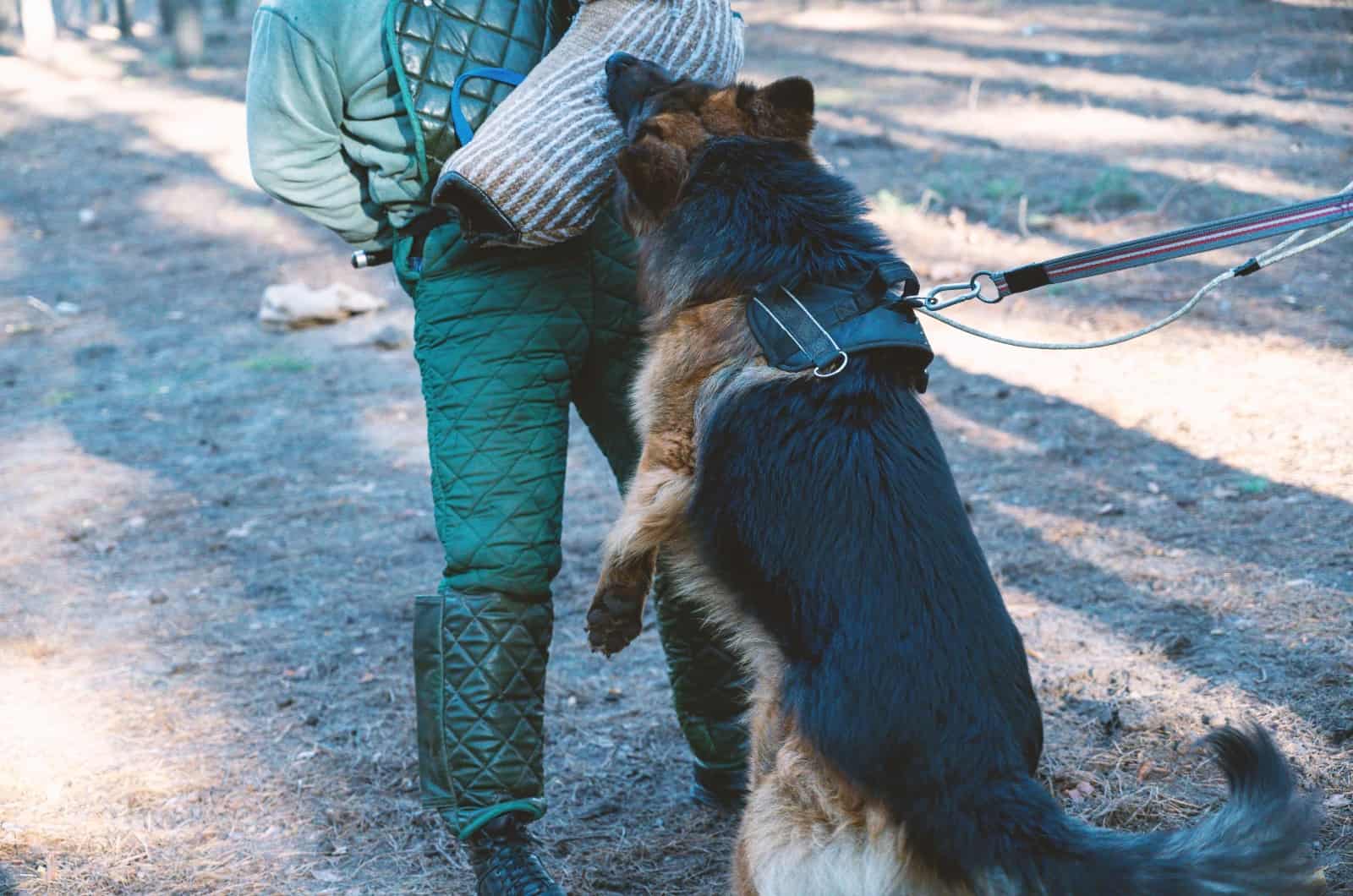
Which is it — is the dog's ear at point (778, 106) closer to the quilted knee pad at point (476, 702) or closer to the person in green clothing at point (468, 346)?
the person in green clothing at point (468, 346)

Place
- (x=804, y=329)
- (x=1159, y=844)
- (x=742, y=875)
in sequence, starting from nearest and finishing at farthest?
(x=1159, y=844), (x=742, y=875), (x=804, y=329)

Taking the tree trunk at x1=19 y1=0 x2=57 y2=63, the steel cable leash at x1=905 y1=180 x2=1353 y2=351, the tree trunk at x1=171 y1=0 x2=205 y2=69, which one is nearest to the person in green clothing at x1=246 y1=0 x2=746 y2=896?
the steel cable leash at x1=905 y1=180 x2=1353 y2=351

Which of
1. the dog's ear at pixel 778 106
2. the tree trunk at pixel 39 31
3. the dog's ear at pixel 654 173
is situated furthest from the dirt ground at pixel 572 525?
the tree trunk at pixel 39 31

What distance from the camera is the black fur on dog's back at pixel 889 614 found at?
7.05ft

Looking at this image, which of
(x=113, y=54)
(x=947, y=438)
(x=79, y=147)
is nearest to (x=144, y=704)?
(x=947, y=438)

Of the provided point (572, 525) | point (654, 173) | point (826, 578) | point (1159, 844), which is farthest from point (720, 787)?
point (572, 525)

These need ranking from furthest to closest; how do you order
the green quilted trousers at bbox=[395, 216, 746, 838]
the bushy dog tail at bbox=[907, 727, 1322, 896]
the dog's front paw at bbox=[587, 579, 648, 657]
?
the green quilted trousers at bbox=[395, 216, 746, 838], the dog's front paw at bbox=[587, 579, 648, 657], the bushy dog tail at bbox=[907, 727, 1322, 896]

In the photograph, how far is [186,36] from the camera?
66.6 feet

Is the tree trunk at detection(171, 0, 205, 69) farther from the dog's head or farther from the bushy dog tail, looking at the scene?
the bushy dog tail

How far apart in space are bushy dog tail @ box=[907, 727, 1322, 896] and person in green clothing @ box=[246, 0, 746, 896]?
1.31 metres

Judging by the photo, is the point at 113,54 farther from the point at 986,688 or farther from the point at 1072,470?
the point at 986,688

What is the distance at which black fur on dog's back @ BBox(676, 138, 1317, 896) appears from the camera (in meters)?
2.15

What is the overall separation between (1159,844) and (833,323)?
1296 mm

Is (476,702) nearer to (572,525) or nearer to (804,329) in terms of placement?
(804,329)
